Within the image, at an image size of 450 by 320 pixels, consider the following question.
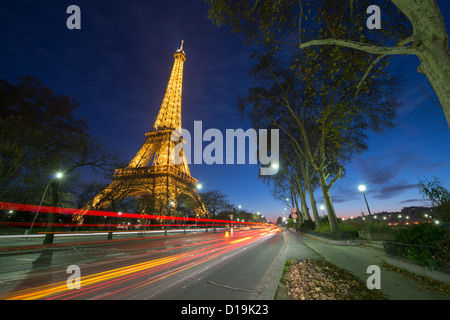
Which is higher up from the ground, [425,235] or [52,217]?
[425,235]

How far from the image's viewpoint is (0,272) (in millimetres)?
6602

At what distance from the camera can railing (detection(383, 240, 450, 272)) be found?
16.1 feet

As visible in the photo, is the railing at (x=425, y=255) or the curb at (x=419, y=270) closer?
the curb at (x=419, y=270)

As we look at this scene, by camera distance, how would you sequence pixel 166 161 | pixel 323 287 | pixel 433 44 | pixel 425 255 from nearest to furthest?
1. pixel 433 44
2. pixel 323 287
3. pixel 425 255
4. pixel 166 161

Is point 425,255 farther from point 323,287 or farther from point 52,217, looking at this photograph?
point 52,217

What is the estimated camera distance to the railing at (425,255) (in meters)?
4.89

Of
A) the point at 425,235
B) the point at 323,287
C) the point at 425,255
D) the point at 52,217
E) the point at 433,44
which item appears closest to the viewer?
the point at 433,44

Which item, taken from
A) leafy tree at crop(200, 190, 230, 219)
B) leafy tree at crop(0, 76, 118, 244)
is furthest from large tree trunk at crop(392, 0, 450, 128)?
leafy tree at crop(200, 190, 230, 219)

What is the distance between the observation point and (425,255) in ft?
17.6

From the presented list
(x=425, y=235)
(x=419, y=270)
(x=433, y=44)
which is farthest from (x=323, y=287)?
(x=433, y=44)

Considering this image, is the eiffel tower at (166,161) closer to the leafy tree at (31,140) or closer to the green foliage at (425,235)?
the leafy tree at (31,140)

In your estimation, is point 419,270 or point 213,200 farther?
point 213,200

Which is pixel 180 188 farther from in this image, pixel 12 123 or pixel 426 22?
pixel 426 22

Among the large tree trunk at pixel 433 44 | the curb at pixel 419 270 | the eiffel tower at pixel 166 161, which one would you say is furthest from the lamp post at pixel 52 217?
the large tree trunk at pixel 433 44
